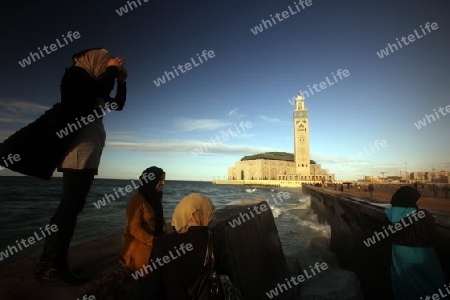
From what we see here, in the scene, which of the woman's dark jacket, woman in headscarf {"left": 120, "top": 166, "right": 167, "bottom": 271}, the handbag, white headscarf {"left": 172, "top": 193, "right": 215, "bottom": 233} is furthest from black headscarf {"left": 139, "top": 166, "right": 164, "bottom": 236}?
the handbag

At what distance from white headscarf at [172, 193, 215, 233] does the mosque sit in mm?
94030

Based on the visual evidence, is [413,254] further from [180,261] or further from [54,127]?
[54,127]

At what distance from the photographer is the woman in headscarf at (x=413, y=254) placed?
296 cm

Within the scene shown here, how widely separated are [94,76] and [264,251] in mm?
4058

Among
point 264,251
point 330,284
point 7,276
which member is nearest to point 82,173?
point 7,276

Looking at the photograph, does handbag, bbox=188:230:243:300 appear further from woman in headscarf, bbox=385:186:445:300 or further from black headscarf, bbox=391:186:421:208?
black headscarf, bbox=391:186:421:208

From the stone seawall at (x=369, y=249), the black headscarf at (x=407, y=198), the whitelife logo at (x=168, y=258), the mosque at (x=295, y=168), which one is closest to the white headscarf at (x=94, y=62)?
the whitelife logo at (x=168, y=258)

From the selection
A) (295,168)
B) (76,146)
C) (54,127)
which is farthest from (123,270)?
(295,168)

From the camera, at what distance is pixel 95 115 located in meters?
2.17

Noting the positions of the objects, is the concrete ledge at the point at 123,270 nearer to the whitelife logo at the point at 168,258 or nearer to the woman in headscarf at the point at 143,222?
the woman in headscarf at the point at 143,222

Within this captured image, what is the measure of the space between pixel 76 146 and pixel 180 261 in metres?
1.30

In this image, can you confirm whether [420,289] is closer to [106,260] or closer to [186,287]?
[186,287]

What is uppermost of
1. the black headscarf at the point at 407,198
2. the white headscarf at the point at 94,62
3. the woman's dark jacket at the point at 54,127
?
the white headscarf at the point at 94,62

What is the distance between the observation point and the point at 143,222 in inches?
107
